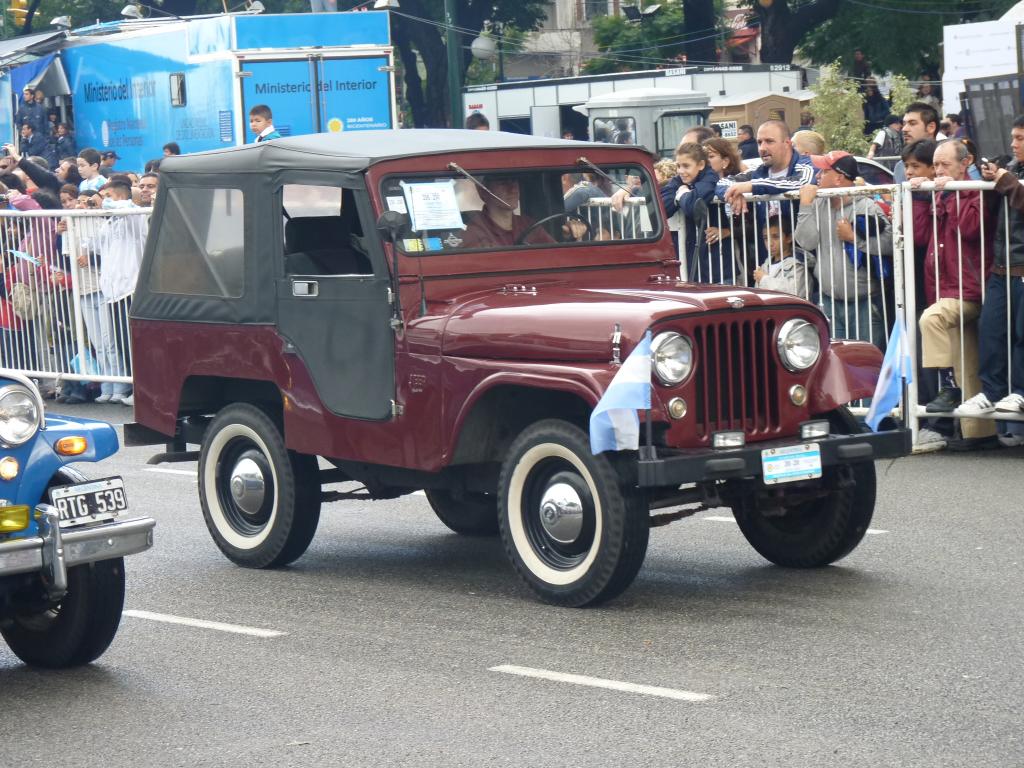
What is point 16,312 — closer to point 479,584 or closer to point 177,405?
point 177,405

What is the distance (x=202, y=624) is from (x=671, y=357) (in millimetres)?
2225

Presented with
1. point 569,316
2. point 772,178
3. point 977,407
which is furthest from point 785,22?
point 569,316

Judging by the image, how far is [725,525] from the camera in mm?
9344

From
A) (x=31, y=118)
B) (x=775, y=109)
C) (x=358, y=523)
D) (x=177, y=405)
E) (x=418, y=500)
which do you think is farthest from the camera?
(x=775, y=109)

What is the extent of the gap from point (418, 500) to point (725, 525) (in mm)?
2108

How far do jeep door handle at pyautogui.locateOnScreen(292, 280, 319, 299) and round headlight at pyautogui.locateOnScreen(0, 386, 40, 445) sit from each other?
2115 millimetres

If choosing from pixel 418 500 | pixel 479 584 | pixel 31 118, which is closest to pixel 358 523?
pixel 418 500

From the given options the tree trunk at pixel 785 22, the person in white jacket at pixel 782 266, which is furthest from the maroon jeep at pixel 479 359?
the tree trunk at pixel 785 22

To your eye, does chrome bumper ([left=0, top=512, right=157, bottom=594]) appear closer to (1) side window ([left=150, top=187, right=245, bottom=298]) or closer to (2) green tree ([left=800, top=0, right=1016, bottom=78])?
(1) side window ([left=150, top=187, right=245, bottom=298])

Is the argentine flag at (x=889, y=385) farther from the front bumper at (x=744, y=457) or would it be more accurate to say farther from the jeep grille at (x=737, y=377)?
the jeep grille at (x=737, y=377)

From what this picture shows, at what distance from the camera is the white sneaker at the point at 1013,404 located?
10922mm

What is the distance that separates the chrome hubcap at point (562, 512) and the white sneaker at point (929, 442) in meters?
4.76

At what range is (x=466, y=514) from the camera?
9.30 meters

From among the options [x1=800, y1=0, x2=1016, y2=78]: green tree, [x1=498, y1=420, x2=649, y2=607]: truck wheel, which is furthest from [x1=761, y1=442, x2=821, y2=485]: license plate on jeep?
[x1=800, y1=0, x2=1016, y2=78]: green tree
